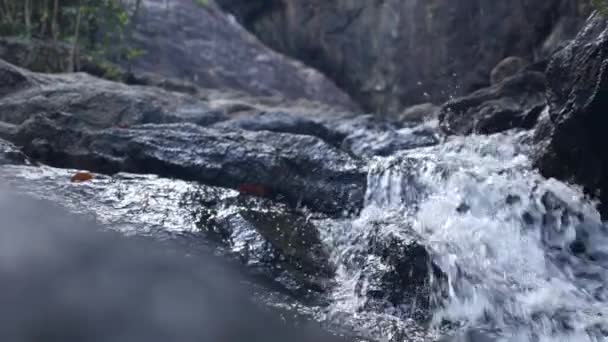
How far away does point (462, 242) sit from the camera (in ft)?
14.1

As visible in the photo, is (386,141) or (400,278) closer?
(400,278)

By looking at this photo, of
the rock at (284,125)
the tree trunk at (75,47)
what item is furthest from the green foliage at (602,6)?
the tree trunk at (75,47)

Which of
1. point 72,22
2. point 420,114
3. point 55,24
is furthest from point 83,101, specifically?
point 420,114

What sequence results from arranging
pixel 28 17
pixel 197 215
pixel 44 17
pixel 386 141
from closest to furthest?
pixel 197 215
pixel 386 141
pixel 28 17
pixel 44 17

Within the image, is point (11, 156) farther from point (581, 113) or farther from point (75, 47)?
point (75, 47)

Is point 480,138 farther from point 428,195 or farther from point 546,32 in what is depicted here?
point 546,32

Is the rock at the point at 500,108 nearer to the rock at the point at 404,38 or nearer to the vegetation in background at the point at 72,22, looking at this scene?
the rock at the point at 404,38

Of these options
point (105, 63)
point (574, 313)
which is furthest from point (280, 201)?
point (105, 63)

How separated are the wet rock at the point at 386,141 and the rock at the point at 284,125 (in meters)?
0.29

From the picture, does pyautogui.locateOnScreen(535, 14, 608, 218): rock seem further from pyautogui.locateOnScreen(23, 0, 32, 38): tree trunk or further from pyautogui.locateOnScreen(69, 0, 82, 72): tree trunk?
pyautogui.locateOnScreen(23, 0, 32, 38): tree trunk

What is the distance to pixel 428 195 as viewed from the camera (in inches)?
207

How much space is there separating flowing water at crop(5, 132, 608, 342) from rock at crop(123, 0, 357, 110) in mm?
8366

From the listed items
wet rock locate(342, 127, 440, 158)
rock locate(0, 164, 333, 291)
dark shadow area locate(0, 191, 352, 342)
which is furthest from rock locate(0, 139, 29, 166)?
wet rock locate(342, 127, 440, 158)

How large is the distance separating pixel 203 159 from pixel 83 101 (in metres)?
1.90
